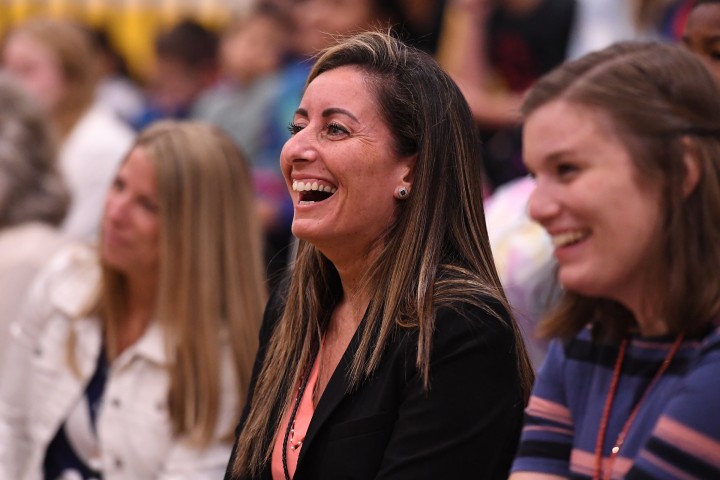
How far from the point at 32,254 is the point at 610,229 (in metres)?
2.57

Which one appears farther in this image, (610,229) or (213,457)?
(213,457)

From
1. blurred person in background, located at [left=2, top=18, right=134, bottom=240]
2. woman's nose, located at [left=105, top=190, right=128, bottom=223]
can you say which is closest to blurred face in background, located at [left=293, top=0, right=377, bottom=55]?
blurred person in background, located at [left=2, top=18, right=134, bottom=240]

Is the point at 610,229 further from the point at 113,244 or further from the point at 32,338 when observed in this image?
the point at 32,338

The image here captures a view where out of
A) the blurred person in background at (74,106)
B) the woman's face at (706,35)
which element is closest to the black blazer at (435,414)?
the woman's face at (706,35)

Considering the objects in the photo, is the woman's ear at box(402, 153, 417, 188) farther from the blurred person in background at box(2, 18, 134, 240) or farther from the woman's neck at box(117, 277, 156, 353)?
the blurred person in background at box(2, 18, 134, 240)

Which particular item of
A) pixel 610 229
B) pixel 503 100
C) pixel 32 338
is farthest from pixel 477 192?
pixel 503 100

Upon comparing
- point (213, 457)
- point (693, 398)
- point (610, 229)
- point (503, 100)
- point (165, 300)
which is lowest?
point (213, 457)

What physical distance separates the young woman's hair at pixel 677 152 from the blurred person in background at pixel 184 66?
5.36 m

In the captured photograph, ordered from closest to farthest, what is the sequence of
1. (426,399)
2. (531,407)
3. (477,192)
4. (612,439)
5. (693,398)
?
(693,398)
(612,439)
(531,407)
(426,399)
(477,192)

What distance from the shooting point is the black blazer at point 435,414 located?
2.14 meters

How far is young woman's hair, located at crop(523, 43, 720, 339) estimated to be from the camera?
1739mm

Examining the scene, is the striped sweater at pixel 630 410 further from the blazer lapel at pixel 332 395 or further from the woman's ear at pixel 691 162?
the blazer lapel at pixel 332 395

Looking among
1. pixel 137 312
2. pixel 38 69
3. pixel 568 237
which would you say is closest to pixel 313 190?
pixel 568 237

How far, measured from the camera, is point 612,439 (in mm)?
1837
